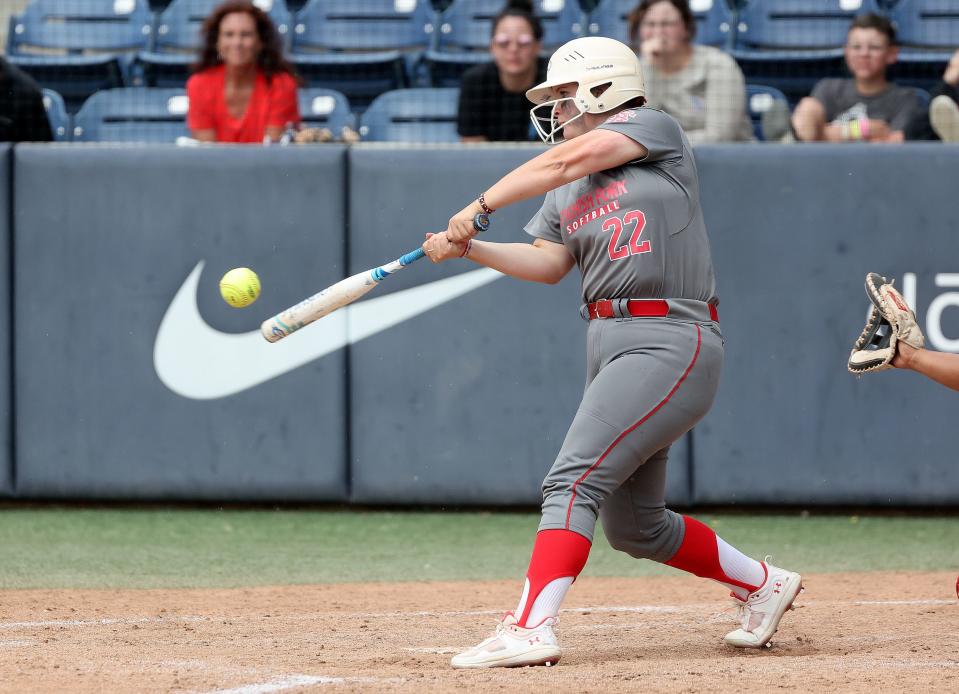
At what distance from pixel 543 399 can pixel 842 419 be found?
4.75ft

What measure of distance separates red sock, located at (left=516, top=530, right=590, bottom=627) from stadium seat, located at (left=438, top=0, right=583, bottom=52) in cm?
578

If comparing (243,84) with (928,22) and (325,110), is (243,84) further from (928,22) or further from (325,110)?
(928,22)

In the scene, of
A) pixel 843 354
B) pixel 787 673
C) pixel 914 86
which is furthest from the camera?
pixel 914 86

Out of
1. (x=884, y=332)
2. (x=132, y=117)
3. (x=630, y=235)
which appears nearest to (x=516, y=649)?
(x=630, y=235)

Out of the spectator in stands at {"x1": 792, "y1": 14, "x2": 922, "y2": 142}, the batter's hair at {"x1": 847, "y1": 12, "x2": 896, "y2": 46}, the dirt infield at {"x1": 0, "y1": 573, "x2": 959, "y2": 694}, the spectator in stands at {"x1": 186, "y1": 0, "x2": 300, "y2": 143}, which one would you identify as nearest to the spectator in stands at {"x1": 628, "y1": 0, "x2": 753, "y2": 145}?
the spectator in stands at {"x1": 792, "y1": 14, "x2": 922, "y2": 142}

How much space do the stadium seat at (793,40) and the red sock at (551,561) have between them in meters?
5.27

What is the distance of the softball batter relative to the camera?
3658mm

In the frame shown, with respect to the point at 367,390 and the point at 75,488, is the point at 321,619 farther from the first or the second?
the point at 75,488

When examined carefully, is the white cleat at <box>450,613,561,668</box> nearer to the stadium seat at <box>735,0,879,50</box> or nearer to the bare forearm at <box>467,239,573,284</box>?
the bare forearm at <box>467,239,573,284</box>

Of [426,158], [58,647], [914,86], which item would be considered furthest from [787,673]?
[914,86]

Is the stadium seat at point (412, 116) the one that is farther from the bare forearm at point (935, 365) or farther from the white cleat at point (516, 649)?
the white cleat at point (516, 649)

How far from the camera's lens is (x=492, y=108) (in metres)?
7.30

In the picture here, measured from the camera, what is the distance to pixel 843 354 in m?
6.62

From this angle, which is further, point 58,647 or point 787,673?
point 58,647
